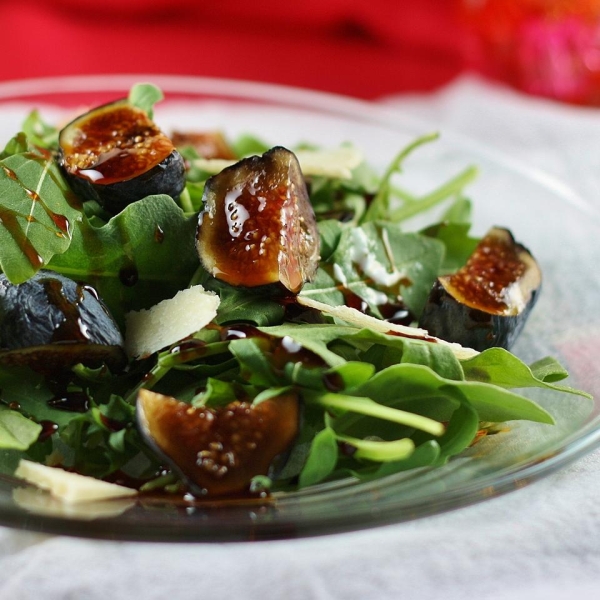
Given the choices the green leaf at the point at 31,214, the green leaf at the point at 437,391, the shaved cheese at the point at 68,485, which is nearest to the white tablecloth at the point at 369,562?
the shaved cheese at the point at 68,485

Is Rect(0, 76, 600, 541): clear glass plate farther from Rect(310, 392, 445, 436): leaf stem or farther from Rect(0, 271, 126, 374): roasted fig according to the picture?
Rect(0, 271, 126, 374): roasted fig

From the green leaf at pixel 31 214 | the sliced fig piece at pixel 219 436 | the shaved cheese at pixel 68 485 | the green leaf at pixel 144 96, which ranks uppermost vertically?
the green leaf at pixel 144 96

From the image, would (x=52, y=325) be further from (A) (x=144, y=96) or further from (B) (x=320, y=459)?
(A) (x=144, y=96)

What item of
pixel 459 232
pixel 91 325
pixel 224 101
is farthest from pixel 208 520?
pixel 224 101

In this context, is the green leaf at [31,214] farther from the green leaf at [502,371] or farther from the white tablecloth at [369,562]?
the green leaf at [502,371]

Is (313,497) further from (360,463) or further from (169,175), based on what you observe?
(169,175)

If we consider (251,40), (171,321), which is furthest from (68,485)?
(251,40)

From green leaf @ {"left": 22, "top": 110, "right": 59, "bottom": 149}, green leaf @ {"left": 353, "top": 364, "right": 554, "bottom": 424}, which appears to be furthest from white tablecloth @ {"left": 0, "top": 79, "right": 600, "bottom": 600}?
green leaf @ {"left": 22, "top": 110, "right": 59, "bottom": 149}
